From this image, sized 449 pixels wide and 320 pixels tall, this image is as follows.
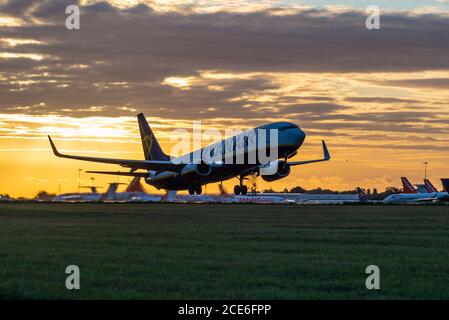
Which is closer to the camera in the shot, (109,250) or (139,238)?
(109,250)

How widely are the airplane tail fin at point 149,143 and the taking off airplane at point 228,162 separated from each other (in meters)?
11.4

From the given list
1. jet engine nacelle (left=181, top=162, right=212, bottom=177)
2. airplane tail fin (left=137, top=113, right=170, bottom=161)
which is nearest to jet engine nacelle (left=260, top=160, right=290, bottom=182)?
jet engine nacelle (left=181, top=162, right=212, bottom=177)

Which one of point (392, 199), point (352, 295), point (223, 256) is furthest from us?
point (392, 199)

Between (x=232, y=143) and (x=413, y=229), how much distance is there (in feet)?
105

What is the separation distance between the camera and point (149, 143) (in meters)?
116

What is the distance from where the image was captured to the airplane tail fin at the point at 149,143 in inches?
4453

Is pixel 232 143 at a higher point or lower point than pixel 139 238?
higher

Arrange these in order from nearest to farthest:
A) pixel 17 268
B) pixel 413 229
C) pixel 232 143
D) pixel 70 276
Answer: pixel 70 276
pixel 17 268
pixel 413 229
pixel 232 143

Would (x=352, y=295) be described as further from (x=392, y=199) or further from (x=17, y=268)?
(x=392, y=199)

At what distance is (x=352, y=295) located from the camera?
20.9 m

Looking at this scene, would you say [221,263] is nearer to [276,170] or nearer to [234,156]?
[234,156]
